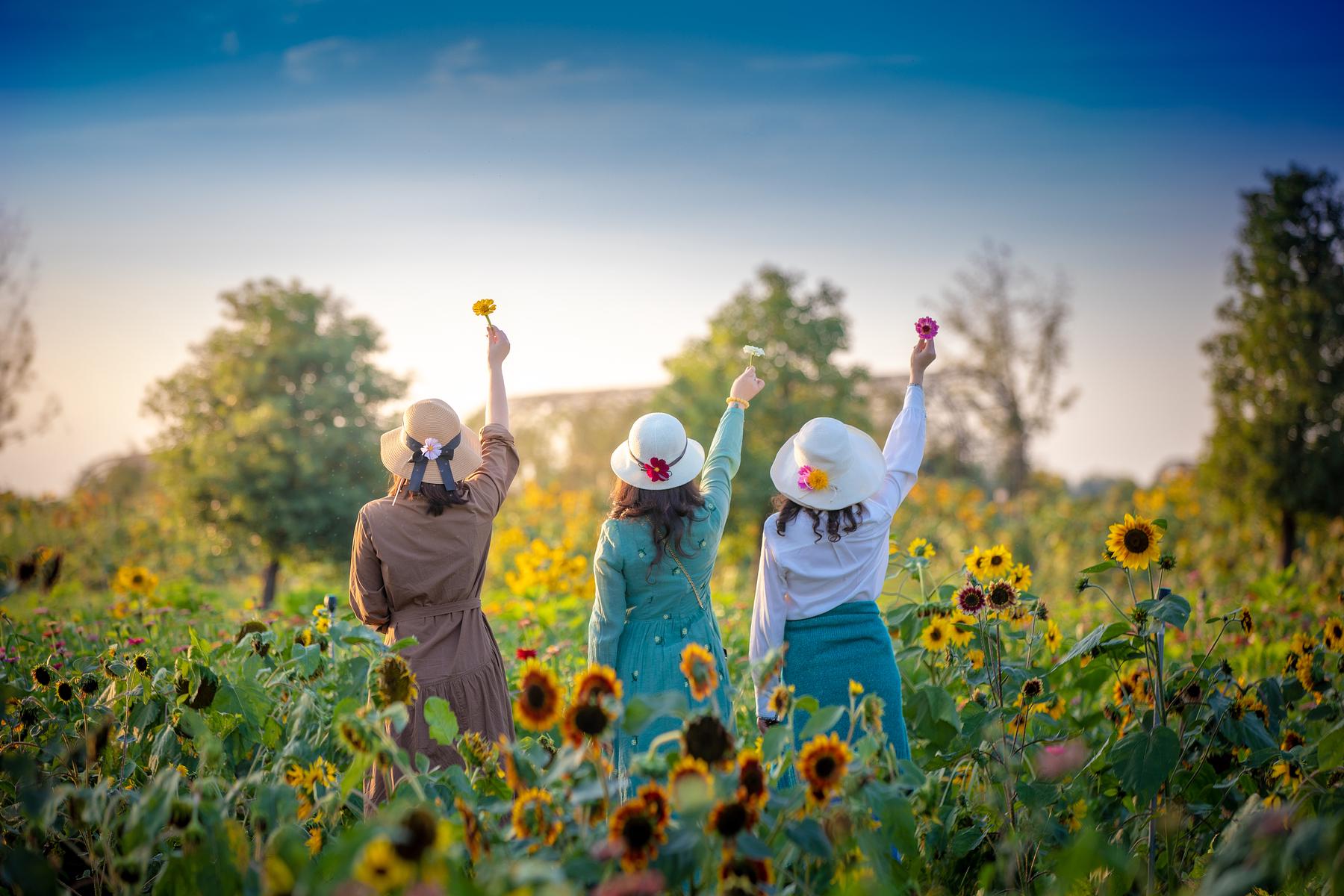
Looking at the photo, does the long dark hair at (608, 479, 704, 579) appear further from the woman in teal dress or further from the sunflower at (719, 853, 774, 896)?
the sunflower at (719, 853, 774, 896)

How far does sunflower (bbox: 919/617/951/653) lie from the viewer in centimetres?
261

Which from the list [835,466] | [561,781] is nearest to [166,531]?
[835,466]

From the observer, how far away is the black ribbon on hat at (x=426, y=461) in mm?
2490

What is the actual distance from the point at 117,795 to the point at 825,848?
1288 millimetres

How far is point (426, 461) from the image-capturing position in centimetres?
253

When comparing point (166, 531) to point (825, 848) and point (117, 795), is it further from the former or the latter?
point (825, 848)

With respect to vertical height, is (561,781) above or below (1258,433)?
below

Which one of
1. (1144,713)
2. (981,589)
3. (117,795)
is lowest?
(1144,713)

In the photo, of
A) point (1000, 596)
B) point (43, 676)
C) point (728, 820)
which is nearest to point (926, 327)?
point (1000, 596)

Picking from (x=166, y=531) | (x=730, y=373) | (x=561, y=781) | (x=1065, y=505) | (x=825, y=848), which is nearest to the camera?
(x=825, y=848)

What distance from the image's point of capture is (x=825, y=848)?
51.8 inches

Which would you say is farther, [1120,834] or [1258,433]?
[1258,433]

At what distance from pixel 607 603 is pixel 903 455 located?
0.96 meters

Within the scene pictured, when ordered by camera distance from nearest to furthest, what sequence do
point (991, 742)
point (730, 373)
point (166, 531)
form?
point (991, 742) → point (730, 373) → point (166, 531)
